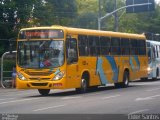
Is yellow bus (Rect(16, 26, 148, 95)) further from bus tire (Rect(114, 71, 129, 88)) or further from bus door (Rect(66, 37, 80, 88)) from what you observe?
bus tire (Rect(114, 71, 129, 88))

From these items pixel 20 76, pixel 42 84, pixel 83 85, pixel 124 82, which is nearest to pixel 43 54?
pixel 42 84

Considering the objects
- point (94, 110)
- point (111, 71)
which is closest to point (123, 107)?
point (94, 110)

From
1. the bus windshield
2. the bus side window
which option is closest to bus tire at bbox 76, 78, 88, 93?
the bus side window

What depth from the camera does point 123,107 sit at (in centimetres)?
1902

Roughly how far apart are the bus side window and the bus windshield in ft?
1.45

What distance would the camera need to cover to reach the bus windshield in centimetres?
2511

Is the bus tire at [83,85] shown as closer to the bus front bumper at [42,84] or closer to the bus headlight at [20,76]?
the bus front bumper at [42,84]

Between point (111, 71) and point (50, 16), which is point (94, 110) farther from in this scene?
point (50, 16)

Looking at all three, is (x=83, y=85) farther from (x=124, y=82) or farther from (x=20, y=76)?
(x=124, y=82)

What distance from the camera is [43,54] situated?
82.8 ft

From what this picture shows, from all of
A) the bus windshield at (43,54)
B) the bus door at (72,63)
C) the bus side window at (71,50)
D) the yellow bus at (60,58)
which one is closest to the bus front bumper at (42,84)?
the yellow bus at (60,58)

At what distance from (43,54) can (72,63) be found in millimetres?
1474

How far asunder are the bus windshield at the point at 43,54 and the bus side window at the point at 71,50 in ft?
1.45

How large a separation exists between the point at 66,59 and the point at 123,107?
673 centimetres
